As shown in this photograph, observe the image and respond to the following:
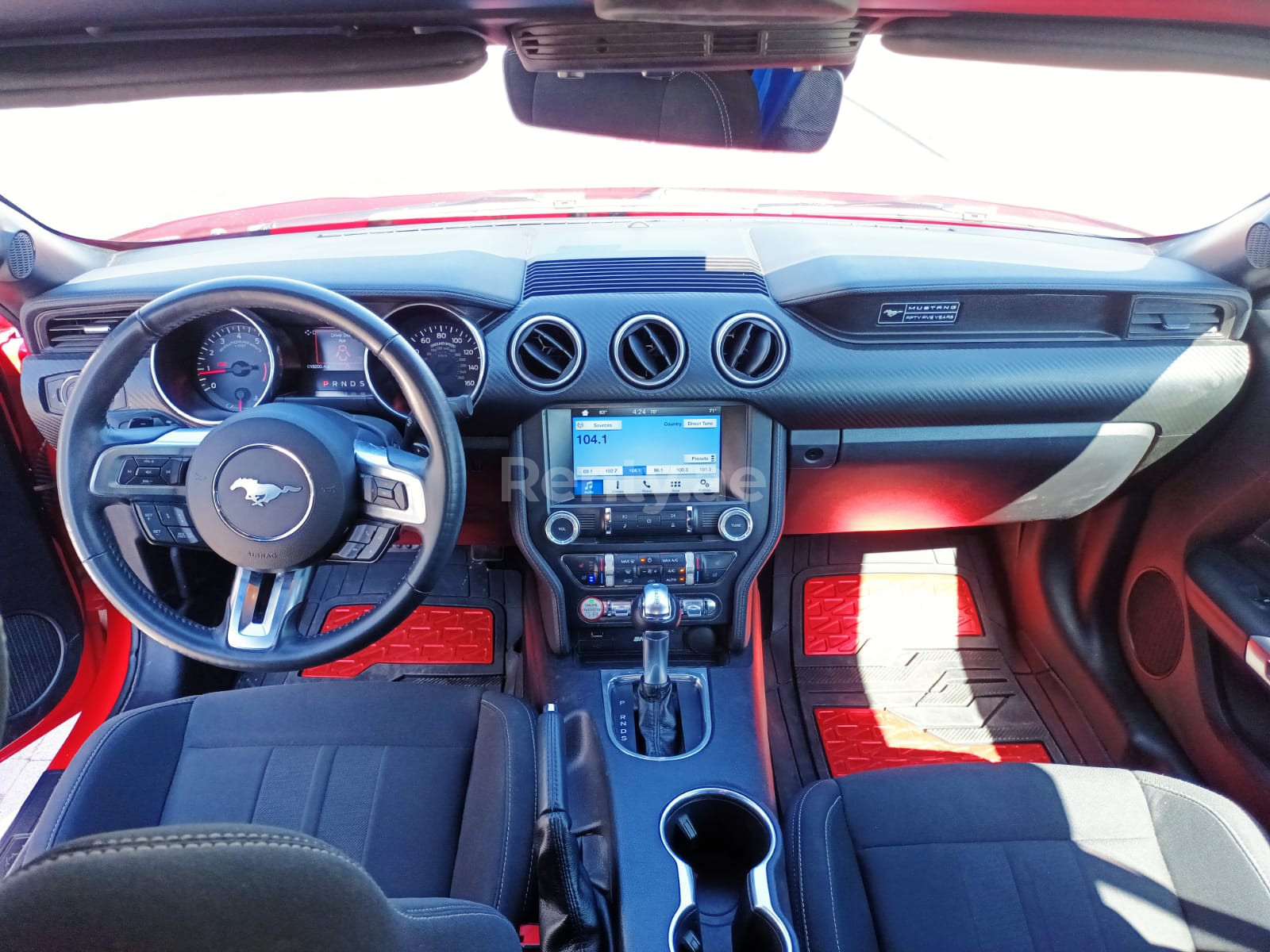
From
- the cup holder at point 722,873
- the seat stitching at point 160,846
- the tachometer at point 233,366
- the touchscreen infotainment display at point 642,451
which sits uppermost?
the tachometer at point 233,366

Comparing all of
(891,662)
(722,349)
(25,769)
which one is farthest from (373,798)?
(891,662)

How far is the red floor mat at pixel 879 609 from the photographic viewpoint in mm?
2877

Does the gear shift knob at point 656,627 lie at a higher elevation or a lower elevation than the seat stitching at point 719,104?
lower

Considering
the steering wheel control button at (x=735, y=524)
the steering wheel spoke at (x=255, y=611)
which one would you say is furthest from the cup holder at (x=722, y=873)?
the steering wheel spoke at (x=255, y=611)

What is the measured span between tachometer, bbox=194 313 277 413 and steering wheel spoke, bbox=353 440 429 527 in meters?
0.42

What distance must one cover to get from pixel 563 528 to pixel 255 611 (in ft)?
2.53

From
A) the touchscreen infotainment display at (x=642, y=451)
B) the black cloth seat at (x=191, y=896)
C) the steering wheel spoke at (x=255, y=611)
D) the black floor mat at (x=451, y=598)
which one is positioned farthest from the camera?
the black floor mat at (x=451, y=598)

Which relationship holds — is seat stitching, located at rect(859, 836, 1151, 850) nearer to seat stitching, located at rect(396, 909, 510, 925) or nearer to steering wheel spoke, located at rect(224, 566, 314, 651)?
seat stitching, located at rect(396, 909, 510, 925)

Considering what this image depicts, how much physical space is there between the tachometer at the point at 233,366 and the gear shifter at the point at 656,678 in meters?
0.96

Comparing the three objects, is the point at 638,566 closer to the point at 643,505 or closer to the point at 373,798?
the point at 643,505

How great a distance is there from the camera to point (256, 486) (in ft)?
4.83

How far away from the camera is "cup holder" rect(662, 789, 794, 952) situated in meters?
1.57

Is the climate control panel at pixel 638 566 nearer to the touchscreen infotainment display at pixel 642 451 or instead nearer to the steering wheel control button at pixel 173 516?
the touchscreen infotainment display at pixel 642 451

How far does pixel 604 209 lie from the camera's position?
2.42 meters
